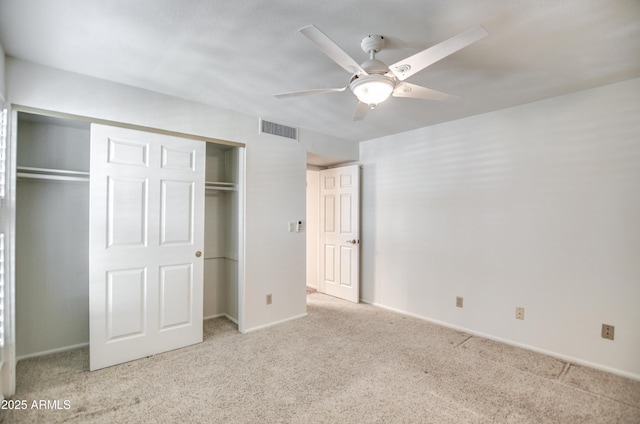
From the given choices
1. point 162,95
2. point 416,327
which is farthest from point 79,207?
point 416,327

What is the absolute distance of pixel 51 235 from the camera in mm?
2781

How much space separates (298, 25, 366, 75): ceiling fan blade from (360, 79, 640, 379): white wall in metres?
2.27

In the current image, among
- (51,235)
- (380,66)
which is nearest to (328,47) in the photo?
(380,66)

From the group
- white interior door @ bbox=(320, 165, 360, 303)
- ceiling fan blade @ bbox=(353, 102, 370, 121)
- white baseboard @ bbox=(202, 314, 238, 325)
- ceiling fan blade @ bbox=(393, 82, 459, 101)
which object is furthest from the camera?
white interior door @ bbox=(320, 165, 360, 303)

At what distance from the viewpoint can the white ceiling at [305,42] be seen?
165cm

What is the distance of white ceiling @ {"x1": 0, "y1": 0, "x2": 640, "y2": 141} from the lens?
165cm

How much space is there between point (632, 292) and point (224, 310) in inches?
164

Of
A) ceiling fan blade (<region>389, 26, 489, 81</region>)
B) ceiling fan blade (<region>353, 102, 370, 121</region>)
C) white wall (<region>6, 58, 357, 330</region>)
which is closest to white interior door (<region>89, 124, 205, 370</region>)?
white wall (<region>6, 58, 357, 330</region>)

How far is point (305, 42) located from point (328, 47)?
501 mm

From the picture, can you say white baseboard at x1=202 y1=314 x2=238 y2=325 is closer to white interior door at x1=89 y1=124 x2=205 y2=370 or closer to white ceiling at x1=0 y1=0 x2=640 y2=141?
white interior door at x1=89 y1=124 x2=205 y2=370

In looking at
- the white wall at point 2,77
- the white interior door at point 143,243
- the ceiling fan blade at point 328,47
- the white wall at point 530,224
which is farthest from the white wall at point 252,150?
the ceiling fan blade at point 328,47

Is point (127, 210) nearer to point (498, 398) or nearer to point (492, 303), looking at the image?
point (498, 398)

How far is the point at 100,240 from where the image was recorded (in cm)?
257

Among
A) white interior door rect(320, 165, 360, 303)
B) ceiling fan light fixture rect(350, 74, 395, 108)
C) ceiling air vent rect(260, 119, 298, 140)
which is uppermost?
ceiling air vent rect(260, 119, 298, 140)
